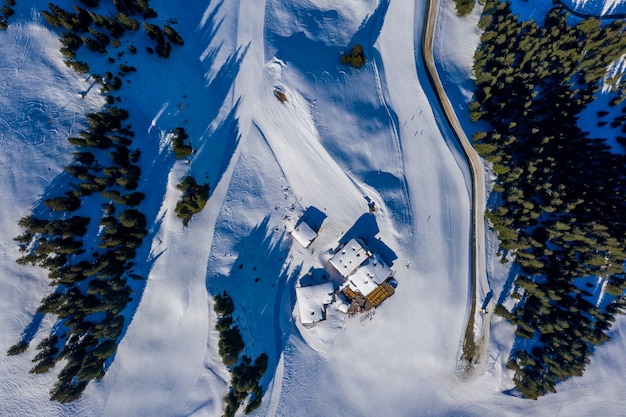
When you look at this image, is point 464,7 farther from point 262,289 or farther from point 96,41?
point 96,41

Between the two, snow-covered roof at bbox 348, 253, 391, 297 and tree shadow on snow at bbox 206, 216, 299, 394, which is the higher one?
snow-covered roof at bbox 348, 253, 391, 297

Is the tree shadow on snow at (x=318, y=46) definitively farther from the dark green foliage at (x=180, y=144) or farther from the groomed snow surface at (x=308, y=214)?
the dark green foliage at (x=180, y=144)

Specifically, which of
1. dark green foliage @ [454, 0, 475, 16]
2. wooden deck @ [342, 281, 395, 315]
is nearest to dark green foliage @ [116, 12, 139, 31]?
wooden deck @ [342, 281, 395, 315]

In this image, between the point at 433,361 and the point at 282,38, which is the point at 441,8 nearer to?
the point at 282,38

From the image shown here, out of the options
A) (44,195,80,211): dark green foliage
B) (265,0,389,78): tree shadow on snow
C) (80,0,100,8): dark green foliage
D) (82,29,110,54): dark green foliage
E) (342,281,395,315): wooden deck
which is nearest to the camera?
(44,195,80,211): dark green foliage

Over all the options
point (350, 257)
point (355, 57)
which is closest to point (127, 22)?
point (355, 57)

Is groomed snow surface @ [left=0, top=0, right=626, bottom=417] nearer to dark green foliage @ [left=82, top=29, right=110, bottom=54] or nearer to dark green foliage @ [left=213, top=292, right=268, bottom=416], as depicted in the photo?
dark green foliage @ [left=213, top=292, right=268, bottom=416]
